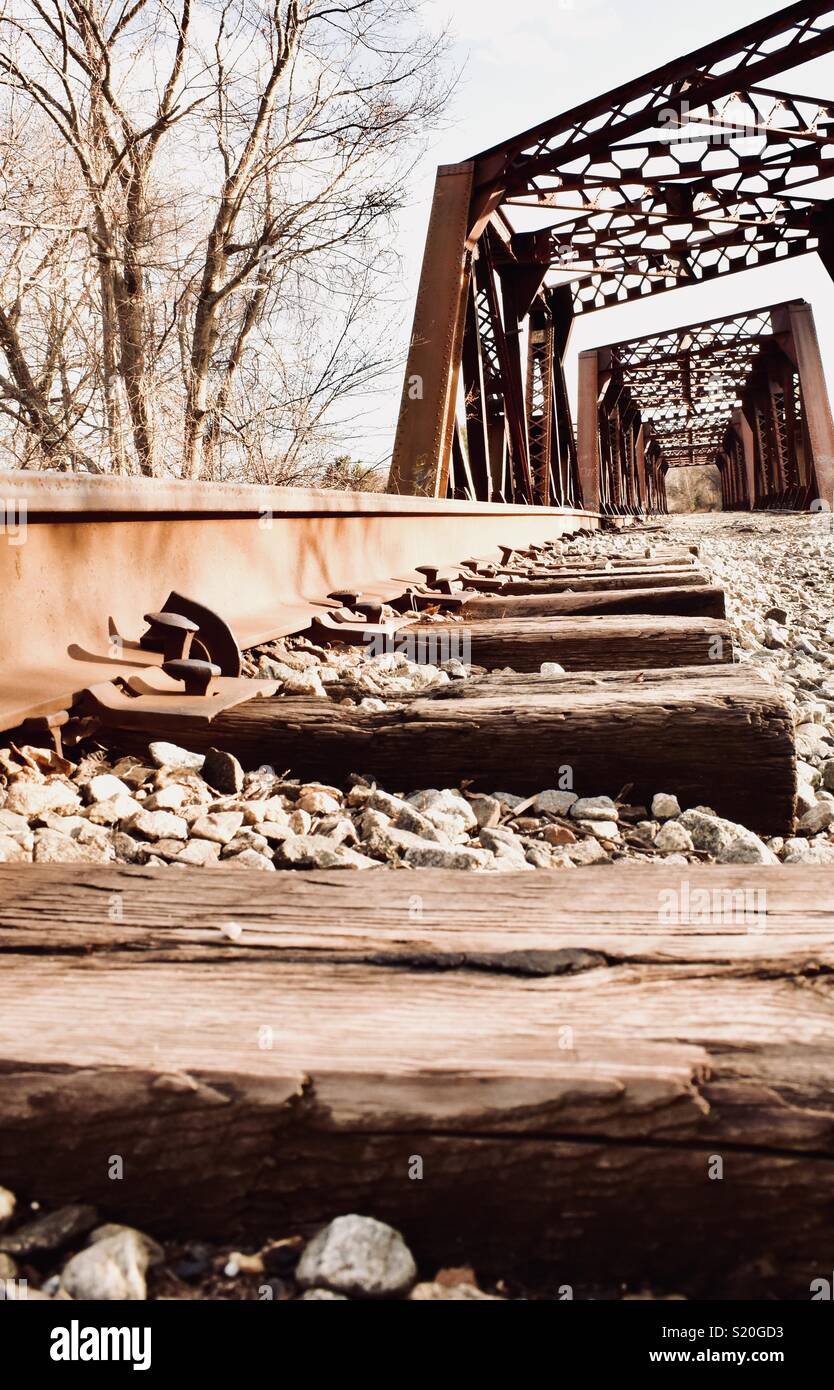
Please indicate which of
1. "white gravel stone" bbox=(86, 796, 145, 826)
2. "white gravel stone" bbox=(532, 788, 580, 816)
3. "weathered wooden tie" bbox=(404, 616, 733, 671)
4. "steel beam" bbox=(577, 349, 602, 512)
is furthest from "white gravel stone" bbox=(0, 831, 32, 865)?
"steel beam" bbox=(577, 349, 602, 512)

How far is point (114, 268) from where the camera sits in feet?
31.7

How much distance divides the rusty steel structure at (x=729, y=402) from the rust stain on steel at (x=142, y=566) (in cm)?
2094

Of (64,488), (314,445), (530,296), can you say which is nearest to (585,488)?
(530,296)

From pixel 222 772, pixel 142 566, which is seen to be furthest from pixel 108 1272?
pixel 142 566

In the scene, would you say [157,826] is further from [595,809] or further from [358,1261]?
[358,1261]

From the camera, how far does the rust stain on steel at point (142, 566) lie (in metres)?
1.84

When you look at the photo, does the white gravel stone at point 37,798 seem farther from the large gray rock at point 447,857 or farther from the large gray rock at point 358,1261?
the large gray rock at point 358,1261

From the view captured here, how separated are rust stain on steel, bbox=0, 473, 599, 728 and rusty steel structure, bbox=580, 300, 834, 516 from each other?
824 inches

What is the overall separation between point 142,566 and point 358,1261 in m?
1.85

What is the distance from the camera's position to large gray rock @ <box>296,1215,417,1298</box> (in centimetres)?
68

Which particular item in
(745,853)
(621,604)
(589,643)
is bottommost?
(745,853)

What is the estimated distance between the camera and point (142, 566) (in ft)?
7.52
